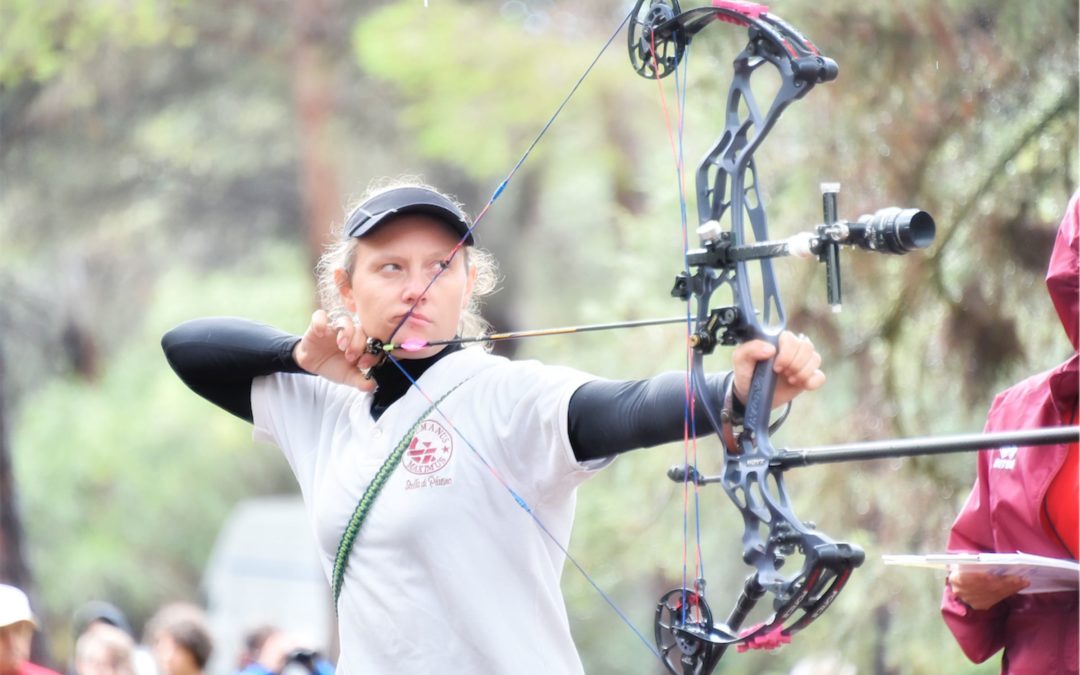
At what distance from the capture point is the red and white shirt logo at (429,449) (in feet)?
8.14

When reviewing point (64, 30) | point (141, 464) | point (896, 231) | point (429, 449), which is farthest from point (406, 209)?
point (141, 464)

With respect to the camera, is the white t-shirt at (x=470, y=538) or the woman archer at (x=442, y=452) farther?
the white t-shirt at (x=470, y=538)

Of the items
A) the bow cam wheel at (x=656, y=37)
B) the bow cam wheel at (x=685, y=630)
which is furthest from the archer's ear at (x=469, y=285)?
the bow cam wheel at (x=685, y=630)

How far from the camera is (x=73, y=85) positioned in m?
10.1

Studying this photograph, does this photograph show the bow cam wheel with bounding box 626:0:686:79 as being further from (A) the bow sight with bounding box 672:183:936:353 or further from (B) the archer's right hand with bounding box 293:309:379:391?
(B) the archer's right hand with bounding box 293:309:379:391

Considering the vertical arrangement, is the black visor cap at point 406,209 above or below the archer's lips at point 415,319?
above

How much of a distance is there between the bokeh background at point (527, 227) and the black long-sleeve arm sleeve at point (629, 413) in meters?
3.02

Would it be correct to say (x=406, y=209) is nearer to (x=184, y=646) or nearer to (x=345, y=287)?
(x=345, y=287)

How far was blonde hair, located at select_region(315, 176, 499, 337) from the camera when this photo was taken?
279 centimetres

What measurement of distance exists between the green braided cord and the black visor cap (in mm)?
324

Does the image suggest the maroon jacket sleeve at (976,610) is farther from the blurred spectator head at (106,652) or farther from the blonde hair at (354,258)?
the blurred spectator head at (106,652)

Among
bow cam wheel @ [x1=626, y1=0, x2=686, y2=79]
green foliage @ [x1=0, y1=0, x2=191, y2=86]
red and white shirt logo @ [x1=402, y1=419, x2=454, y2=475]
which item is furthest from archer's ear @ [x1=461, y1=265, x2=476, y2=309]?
green foliage @ [x1=0, y1=0, x2=191, y2=86]

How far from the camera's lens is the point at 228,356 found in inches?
120

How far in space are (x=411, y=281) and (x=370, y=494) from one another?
399mm
